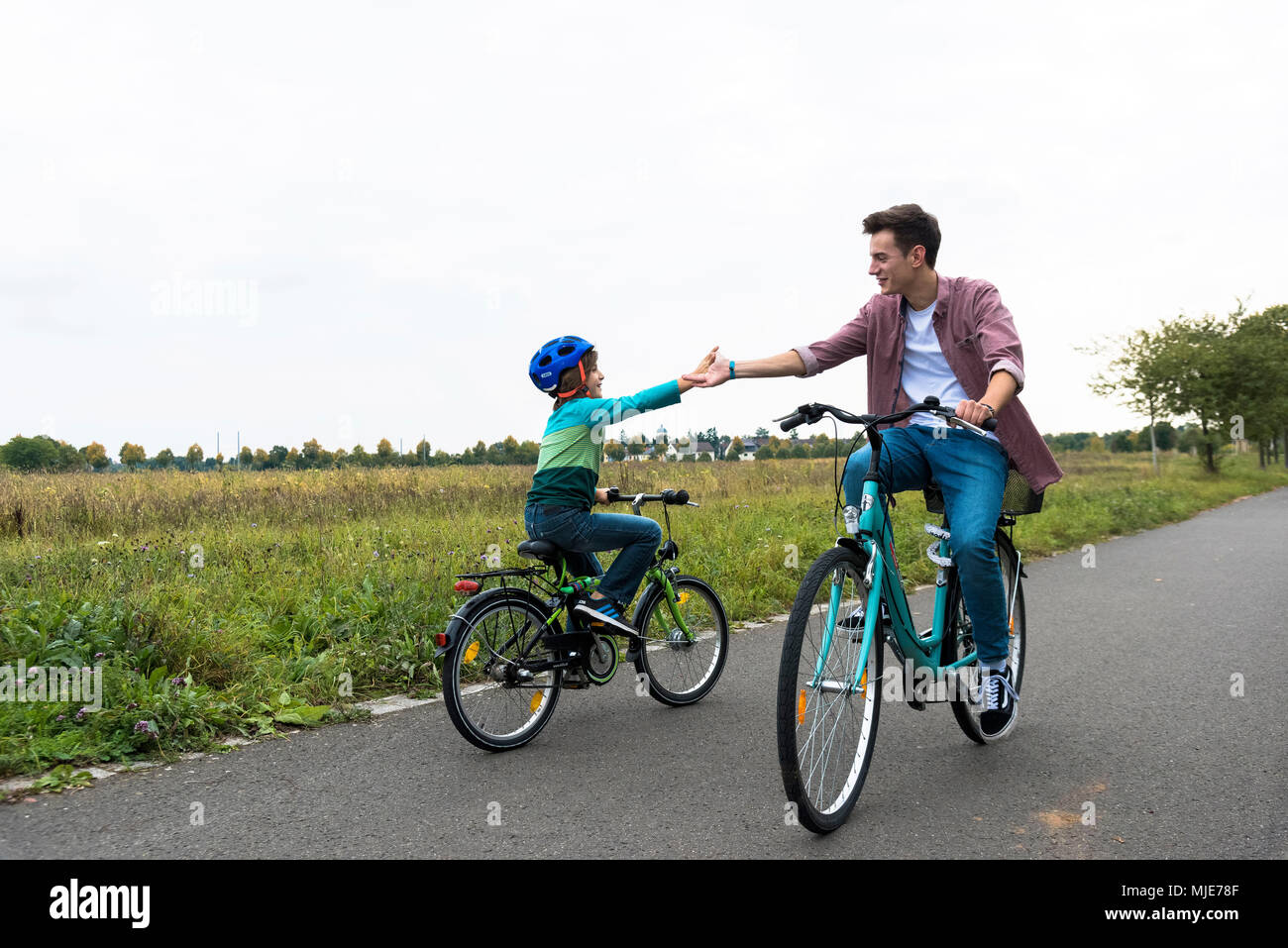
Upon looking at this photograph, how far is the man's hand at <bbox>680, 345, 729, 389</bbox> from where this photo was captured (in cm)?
396

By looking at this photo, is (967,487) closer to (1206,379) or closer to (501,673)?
(501,673)

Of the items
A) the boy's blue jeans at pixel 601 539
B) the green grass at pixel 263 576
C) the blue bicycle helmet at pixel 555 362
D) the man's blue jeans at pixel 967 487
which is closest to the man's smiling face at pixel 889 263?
the man's blue jeans at pixel 967 487

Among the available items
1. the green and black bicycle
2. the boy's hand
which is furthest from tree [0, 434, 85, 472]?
the boy's hand

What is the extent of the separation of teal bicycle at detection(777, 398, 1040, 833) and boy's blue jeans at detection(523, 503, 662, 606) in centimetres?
136

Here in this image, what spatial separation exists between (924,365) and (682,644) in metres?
2.01

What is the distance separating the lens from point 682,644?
5156 millimetres

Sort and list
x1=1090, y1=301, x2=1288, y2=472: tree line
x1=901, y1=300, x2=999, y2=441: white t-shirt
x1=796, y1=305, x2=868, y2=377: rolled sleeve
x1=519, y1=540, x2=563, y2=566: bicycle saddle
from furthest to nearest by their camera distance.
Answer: x1=1090, y1=301, x2=1288, y2=472: tree line → x1=519, y1=540, x2=563, y2=566: bicycle saddle → x1=796, y1=305, x2=868, y2=377: rolled sleeve → x1=901, y1=300, x2=999, y2=441: white t-shirt

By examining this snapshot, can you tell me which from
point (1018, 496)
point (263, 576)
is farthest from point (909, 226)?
point (263, 576)

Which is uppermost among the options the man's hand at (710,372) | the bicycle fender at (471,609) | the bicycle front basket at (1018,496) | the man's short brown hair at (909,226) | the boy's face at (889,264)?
the man's short brown hair at (909,226)

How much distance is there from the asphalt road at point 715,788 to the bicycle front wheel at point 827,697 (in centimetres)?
16

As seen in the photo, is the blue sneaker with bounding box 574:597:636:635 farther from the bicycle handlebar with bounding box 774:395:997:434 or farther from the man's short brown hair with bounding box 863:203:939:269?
the man's short brown hair with bounding box 863:203:939:269

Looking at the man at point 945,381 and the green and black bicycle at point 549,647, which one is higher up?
the man at point 945,381

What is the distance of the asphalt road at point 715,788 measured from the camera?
324 centimetres

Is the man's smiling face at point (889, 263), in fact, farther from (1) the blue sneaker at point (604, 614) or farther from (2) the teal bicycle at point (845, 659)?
(1) the blue sneaker at point (604, 614)
